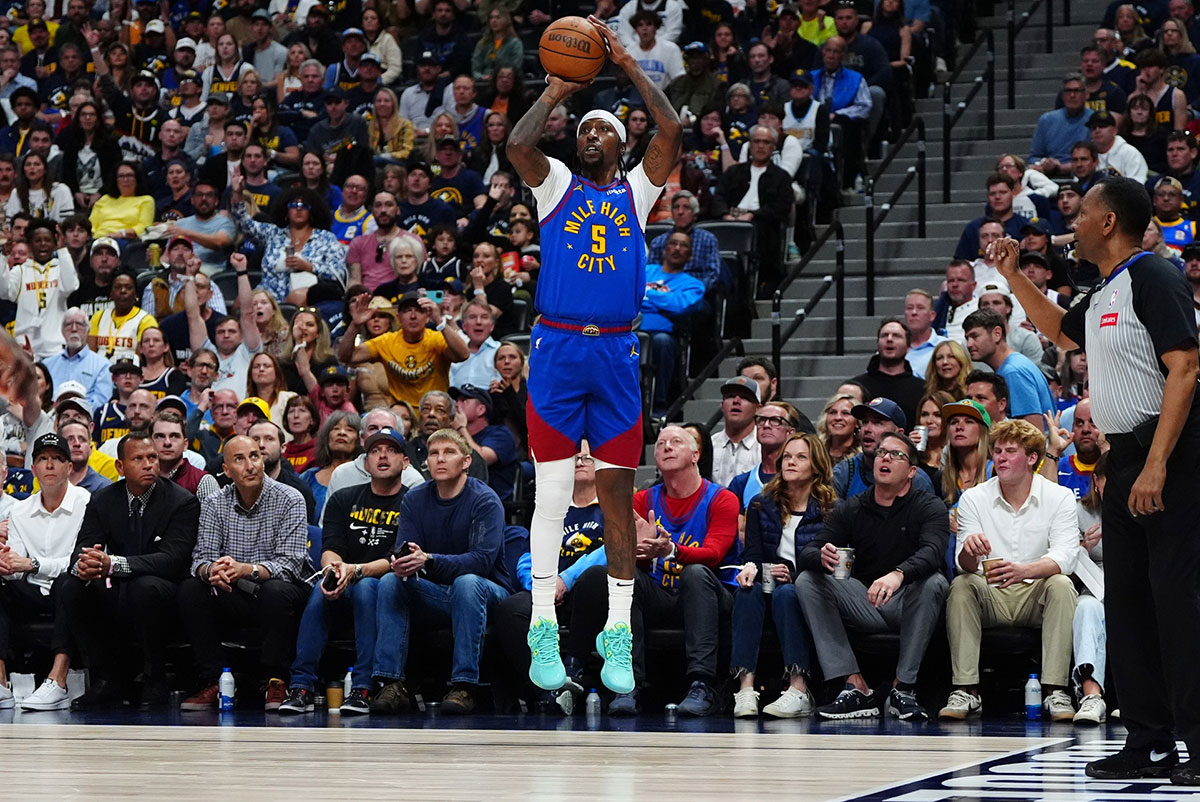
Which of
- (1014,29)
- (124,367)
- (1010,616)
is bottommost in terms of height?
(1010,616)

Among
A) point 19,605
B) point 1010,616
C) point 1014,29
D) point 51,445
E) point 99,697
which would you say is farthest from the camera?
point 1014,29

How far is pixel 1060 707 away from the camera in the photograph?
7.70 metres

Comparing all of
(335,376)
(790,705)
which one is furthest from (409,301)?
(790,705)

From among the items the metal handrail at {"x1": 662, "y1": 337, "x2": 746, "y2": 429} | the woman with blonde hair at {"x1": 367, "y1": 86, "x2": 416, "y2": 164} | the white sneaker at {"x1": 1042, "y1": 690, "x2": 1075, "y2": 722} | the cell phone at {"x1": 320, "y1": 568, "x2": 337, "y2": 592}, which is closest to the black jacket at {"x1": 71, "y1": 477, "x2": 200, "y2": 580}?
the cell phone at {"x1": 320, "y1": 568, "x2": 337, "y2": 592}

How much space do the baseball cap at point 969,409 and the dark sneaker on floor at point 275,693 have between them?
365cm

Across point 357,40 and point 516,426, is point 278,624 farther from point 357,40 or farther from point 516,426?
point 357,40

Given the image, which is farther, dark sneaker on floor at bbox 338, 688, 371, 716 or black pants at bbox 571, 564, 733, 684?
dark sneaker on floor at bbox 338, 688, 371, 716

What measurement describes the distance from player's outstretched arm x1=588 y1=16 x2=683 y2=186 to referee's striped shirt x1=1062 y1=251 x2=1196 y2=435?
1760 millimetres

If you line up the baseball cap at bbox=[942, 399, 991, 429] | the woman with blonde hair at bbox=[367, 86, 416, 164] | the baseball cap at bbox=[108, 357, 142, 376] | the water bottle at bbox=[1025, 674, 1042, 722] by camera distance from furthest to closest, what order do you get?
the woman with blonde hair at bbox=[367, 86, 416, 164], the baseball cap at bbox=[108, 357, 142, 376], the baseball cap at bbox=[942, 399, 991, 429], the water bottle at bbox=[1025, 674, 1042, 722]

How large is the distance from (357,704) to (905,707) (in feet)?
8.60

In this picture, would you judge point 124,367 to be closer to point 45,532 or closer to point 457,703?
point 45,532

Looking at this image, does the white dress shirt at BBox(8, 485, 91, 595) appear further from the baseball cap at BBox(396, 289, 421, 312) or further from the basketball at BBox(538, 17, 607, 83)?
the basketball at BBox(538, 17, 607, 83)

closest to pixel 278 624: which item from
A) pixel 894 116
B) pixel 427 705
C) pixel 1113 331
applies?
pixel 427 705

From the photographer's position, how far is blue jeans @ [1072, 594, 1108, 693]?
7734 mm
